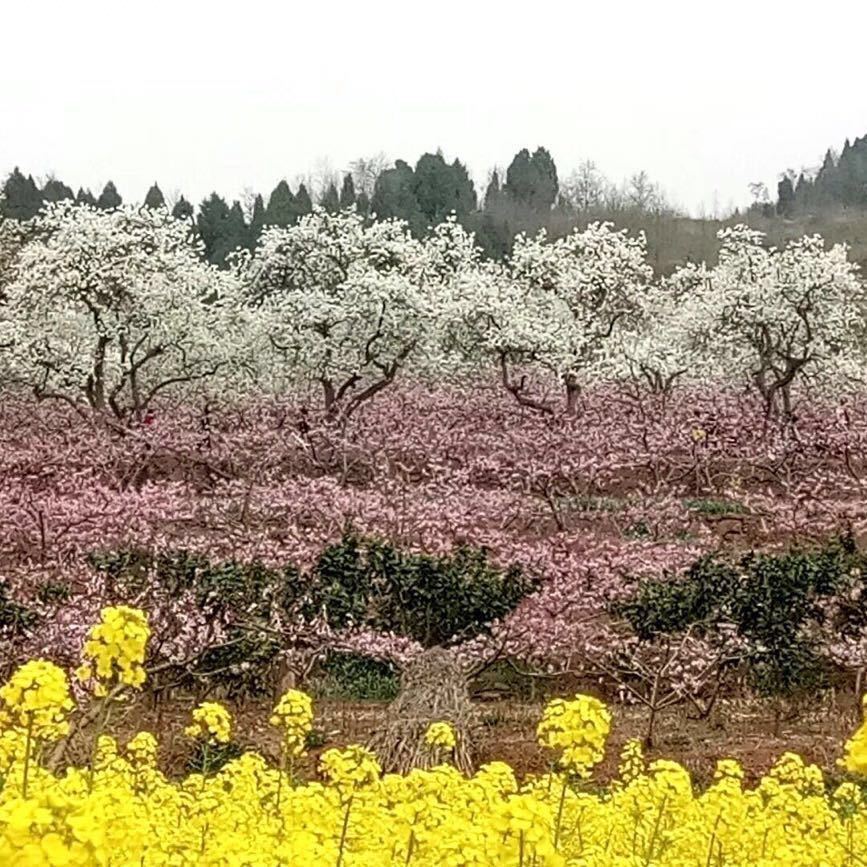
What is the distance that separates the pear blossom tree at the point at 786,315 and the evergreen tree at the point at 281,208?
32.4 m

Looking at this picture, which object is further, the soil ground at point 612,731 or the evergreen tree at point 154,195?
the evergreen tree at point 154,195

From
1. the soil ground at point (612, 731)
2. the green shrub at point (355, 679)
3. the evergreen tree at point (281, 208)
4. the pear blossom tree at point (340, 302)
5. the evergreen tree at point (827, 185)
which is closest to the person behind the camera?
the soil ground at point (612, 731)

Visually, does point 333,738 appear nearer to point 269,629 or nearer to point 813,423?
point 269,629

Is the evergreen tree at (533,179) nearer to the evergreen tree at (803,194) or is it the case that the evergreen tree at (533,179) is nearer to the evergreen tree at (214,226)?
the evergreen tree at (803,194)

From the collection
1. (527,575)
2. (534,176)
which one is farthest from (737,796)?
(534,176)

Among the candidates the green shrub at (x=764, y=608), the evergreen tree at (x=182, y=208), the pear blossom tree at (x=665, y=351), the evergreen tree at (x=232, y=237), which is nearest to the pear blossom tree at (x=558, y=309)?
the pear blossom tree at (x=665, y=351)

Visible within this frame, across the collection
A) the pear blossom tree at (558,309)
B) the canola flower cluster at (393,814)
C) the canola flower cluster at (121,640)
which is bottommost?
the canola flower cluster at (393,814)

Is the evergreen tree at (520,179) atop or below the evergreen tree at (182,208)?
atop

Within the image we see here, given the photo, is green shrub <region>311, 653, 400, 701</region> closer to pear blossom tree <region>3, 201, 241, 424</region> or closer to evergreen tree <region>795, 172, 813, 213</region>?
pear blossom tree <region>3, 201, 241, 424</region>

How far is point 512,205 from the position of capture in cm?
7981

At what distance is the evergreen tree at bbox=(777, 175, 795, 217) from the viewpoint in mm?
95875

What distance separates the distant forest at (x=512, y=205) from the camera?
59531mm

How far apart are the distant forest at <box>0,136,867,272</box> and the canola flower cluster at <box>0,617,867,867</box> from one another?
38.3 metres

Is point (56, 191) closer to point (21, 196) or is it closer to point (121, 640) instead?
point (21, 196)
